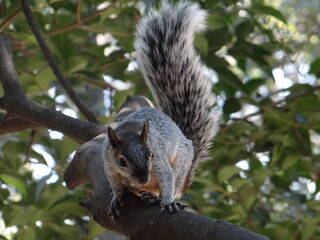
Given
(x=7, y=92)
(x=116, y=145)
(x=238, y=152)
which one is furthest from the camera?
(x=238, y=152)

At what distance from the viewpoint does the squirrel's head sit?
156 centimetres

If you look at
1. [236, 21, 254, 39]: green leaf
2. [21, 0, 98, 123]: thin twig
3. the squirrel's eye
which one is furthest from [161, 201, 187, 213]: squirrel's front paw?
[236, 21, 254, 39]: green leaf

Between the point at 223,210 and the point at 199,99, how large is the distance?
25.0 inches

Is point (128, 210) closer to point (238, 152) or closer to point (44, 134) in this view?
point (44, 134)

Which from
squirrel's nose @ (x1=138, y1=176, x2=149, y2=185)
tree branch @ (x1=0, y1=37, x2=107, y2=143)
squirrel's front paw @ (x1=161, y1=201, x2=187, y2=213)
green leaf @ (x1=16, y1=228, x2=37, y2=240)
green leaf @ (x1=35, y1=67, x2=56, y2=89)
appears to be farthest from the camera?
green leaf @ (x1=35, y1=67, x2=56, y2=89)

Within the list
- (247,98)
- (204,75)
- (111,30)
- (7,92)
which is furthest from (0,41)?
(247,98)

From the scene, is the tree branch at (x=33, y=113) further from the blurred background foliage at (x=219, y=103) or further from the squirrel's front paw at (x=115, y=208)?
the squirrel's front paw at (x=115, y=208)

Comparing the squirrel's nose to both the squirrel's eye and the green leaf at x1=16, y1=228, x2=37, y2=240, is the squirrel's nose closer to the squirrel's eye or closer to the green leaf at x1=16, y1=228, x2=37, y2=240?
the squirrel's eye

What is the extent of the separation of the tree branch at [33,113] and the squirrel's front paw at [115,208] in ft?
1.60

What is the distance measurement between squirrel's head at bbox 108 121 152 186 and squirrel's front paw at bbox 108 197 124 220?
0.08m

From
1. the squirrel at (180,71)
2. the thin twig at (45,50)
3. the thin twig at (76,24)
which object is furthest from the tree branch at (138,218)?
the thin twig at (76,24)

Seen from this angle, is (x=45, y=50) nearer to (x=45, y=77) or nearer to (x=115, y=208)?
(x=45, y=77)

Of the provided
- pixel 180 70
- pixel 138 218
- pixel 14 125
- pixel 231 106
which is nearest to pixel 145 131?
pixel 138 218

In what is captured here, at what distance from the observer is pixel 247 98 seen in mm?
2645
